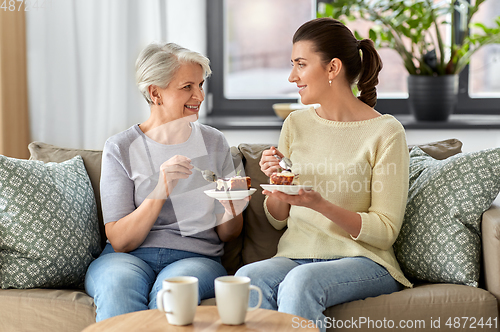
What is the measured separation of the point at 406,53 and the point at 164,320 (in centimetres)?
216

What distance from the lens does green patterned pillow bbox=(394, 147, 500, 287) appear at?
1586mm

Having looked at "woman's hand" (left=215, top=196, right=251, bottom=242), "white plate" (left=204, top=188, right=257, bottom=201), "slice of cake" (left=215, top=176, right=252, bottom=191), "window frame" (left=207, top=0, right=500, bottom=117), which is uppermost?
"window frame" (left=207, top=0, right=500, bottom=117)

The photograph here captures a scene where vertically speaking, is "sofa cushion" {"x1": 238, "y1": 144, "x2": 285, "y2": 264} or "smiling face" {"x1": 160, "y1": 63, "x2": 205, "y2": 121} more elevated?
"smiling face" {"x1": 160, "y1": 63, "x2": 205, "y2": 121}

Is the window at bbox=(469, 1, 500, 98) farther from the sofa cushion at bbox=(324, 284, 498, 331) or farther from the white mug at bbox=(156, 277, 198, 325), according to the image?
the white mug at bbox=(156, 277, 198, 325)

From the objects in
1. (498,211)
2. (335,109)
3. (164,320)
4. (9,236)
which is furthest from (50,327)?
(498,211)

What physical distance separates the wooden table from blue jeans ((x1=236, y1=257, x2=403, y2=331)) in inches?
10.4

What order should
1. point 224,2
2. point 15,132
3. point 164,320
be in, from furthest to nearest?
point 224,2, point 15,132, point 164,320

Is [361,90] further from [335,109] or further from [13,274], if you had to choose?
[13,274]

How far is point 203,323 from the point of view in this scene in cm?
101

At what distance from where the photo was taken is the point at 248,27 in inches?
124

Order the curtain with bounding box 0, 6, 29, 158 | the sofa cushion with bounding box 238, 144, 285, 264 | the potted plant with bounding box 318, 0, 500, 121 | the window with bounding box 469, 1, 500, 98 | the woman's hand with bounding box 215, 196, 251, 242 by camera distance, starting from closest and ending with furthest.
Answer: the woman's hand with bounding box 215, 196, 251, 242
the sofa cushion with bounding box 238, 144, 285, 264
the curtain with bounding box 0, 6, 29, 158
the potted plant with bounding box 318, 0, 500, 121
the window with bounding box 469, 1, 500, 98

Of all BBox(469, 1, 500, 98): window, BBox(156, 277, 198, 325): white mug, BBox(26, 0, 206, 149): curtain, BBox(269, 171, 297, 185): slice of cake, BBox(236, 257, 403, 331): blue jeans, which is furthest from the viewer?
BBox(469, 1, 500, 98): window

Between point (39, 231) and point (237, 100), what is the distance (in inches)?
70.3

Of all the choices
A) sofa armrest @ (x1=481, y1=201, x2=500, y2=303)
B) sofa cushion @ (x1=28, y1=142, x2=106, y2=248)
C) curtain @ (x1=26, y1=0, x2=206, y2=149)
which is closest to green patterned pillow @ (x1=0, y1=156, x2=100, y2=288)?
sofa cushion @ (x1=28, y1=142, x2=106, y2=248)
